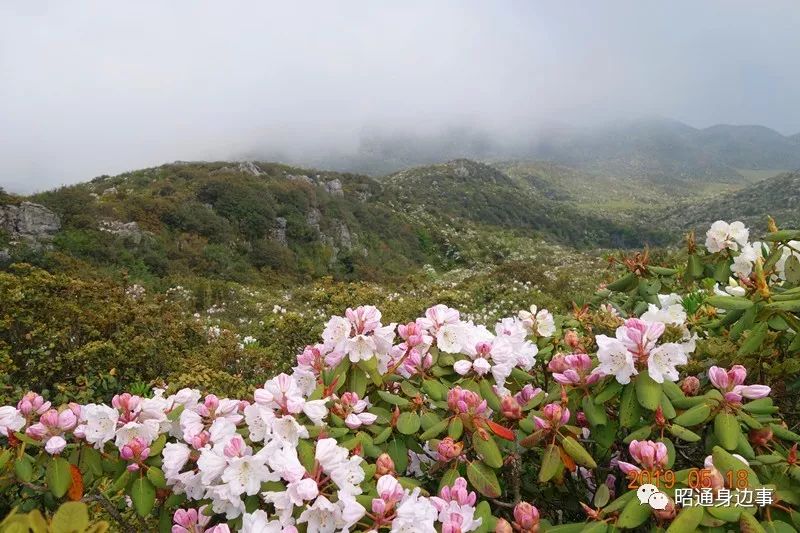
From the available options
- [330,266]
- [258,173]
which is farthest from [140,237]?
[258,173]

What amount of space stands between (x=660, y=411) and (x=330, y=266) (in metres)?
22.2

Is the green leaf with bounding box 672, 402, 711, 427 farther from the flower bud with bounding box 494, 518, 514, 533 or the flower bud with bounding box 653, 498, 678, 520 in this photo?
the flower bud with bounding box 494, 518, 514, 533

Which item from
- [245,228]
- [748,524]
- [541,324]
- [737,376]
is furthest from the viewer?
[245,228]

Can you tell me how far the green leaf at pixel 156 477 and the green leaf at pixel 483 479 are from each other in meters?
0.92

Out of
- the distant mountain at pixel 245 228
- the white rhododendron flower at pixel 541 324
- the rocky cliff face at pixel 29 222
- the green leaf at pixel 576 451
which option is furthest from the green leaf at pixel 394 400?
the rocky cliff face at pixel 29 222

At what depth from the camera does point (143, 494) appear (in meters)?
1.48

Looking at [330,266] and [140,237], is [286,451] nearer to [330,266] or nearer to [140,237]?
[140,237]

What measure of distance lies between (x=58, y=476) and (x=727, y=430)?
1909mm

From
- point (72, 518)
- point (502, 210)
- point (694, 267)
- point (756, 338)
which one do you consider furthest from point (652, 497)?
point (502, 210)

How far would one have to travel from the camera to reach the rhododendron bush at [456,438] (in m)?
1.20

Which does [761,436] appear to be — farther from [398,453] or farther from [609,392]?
[398,453]

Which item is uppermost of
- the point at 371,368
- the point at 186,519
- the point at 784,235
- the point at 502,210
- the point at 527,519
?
the point at 784,235

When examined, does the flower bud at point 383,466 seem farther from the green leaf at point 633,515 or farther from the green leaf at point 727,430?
the green leaf at point 727,430

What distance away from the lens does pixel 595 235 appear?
57.2 metres
